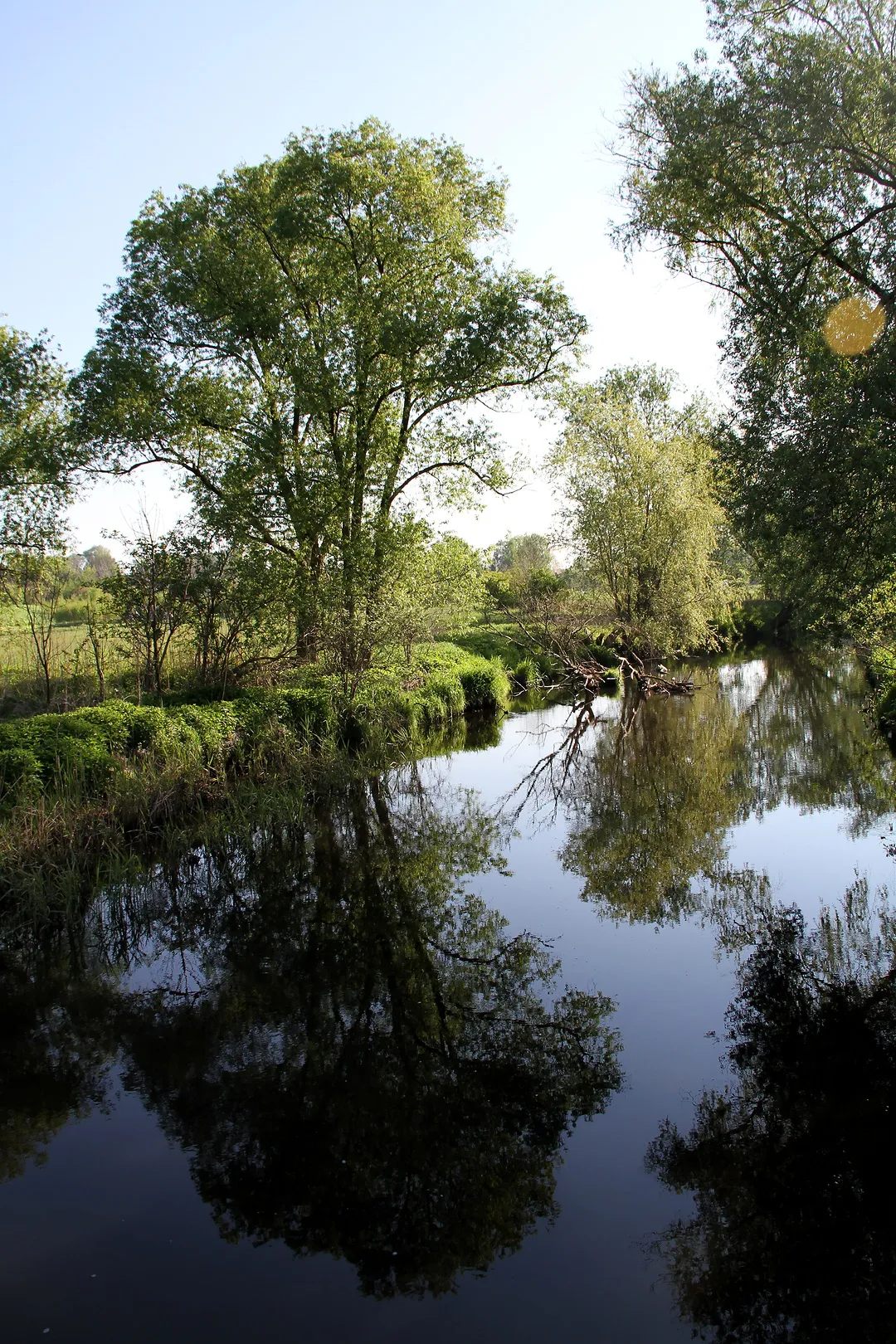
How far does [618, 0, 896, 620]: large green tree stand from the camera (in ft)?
30.4

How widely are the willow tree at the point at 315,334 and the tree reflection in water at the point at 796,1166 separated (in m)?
12.6

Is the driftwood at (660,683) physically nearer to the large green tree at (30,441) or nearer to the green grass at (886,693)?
the green grass at (886,693)

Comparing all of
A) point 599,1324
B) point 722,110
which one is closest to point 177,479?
point 722,110

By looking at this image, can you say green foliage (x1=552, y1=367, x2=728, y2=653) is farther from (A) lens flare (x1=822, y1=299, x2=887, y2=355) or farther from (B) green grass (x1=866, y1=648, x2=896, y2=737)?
(A) lens flare (x1=822, y1=299, x2=887, y2=355)

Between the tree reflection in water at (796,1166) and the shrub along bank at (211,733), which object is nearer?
the tree reflection in water at (796,1166)

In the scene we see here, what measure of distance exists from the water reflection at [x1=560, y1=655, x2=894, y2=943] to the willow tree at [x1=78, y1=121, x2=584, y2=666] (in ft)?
22.8

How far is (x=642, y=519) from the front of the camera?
27.9 m

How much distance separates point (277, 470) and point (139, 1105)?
1425 centimetres

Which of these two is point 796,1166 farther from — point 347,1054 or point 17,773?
point 17,773

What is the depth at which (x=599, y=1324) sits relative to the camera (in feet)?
11.9

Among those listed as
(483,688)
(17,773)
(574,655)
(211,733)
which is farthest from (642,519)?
(17,773)

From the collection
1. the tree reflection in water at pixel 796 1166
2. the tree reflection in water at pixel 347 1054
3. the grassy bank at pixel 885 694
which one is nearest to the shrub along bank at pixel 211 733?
the tree reflection in water at pixel 347 1054

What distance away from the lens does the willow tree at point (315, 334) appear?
17984mm

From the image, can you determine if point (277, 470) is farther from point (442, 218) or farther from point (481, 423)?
point (442, 218)
